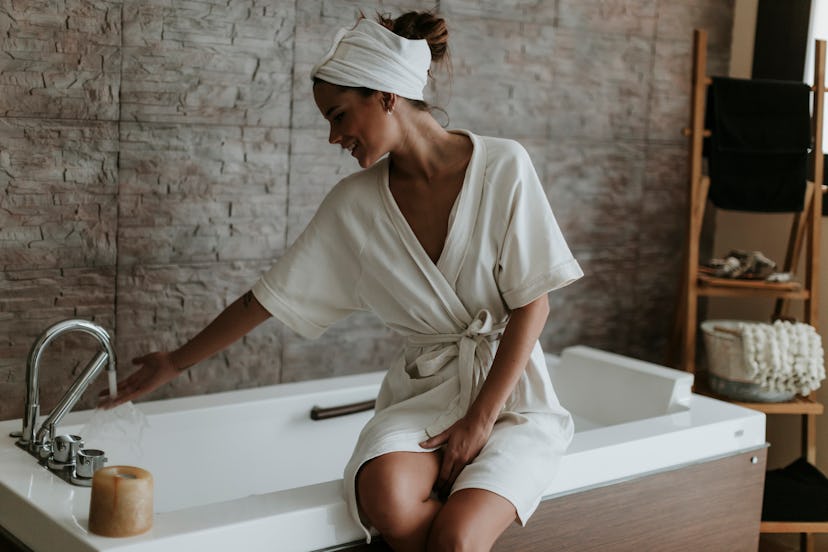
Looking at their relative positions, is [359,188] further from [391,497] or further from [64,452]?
[64,452]

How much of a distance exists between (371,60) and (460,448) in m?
0.76

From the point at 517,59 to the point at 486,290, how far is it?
1390 mm

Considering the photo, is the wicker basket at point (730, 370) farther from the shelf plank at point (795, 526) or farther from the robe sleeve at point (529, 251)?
the robe sleeve at point (529, 251)

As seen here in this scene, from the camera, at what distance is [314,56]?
281cm

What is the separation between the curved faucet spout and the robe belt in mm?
633

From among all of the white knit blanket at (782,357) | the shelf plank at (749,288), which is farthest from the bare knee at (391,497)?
the shelf plank at (749,288)

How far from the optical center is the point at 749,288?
3.30 metres

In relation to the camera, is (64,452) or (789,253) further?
(789,253)

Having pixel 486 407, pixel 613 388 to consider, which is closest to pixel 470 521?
pixel 486 407

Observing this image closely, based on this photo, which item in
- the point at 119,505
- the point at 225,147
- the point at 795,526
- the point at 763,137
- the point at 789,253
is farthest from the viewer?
the point at 789,253

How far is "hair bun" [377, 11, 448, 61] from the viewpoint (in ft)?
6.67

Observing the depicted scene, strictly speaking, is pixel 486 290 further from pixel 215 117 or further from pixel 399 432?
pixel 215 117

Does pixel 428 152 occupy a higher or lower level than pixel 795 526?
higher

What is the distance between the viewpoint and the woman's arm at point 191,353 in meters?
2.11
